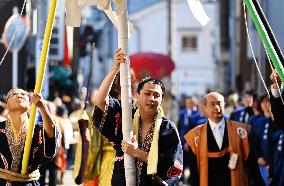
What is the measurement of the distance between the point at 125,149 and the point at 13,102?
4.26ft

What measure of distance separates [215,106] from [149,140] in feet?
5.88

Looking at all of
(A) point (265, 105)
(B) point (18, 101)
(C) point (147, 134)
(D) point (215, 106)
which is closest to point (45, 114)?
(B) point (18, 101)

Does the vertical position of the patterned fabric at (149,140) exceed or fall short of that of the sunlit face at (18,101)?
it falls short

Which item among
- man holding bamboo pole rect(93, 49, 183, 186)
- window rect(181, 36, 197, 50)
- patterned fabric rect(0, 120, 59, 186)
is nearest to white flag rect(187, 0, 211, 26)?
man holding bamboo pole rect(93, 49, 183, 186)

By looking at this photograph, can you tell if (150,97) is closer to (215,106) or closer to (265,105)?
(215,106)

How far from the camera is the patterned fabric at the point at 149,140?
681 cm

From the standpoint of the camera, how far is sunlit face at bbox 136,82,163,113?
6.86 m

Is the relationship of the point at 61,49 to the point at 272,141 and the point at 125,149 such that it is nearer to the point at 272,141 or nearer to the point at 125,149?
the point at 272,141

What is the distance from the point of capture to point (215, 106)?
28.1 ft

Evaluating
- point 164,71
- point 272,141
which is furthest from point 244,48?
point 272,141

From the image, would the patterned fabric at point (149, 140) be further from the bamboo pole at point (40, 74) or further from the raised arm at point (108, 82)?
the bamboo pole at point (40, 74)

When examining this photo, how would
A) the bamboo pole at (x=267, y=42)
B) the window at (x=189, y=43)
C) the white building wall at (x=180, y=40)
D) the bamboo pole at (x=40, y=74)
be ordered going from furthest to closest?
1. the window at (x=189, y=43)
2. the white building wall at (x=180, y=40)
3. the bamboo pole at (x=40, y=74)
4. the bamboo pole at (x=267, y=42)

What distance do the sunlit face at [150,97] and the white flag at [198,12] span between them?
0.80 meters

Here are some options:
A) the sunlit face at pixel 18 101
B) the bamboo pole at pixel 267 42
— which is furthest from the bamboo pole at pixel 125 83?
the sunlit face at pixel 18 101
